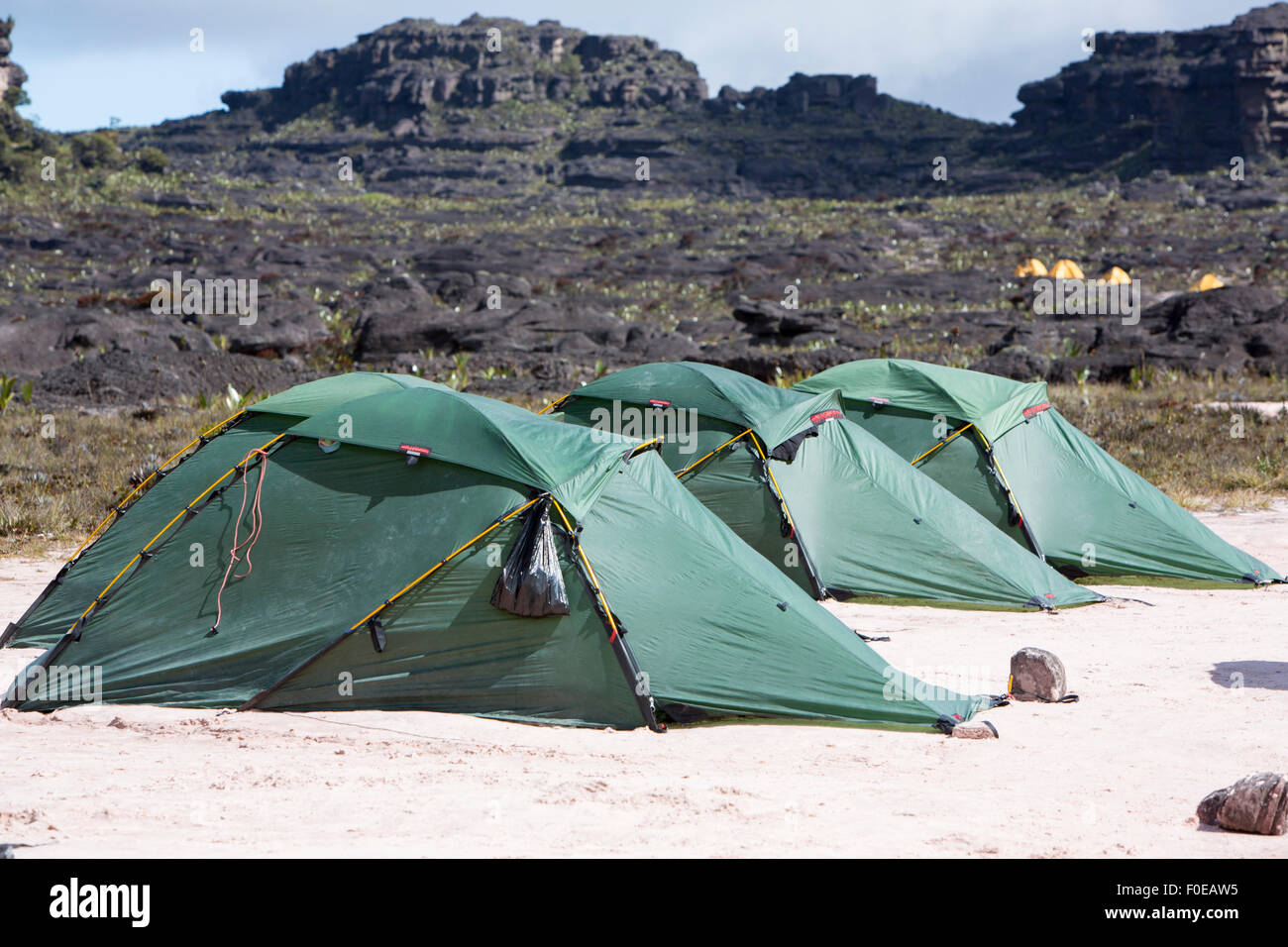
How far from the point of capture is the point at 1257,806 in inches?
176

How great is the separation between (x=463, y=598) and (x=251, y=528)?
1365 millimetres

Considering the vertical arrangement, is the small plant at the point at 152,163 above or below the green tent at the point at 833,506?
above

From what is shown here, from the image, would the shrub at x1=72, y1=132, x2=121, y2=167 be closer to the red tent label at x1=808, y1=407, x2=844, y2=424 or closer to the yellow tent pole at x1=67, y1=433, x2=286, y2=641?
the red tent label at x1=808, y1=407, x2=844, y2=424

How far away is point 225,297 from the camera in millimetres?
37406

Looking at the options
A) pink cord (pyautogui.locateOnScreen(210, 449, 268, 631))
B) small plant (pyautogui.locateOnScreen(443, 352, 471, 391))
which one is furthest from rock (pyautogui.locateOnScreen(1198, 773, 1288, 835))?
small plant (pyautogui.locateOnScreen(443, 352, 471, 391))

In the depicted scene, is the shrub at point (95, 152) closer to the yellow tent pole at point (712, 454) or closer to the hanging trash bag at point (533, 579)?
the yellow tent pole at point (712, 454)

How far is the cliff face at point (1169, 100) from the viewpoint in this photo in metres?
94.9

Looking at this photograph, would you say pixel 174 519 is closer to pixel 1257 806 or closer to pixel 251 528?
pixel 251 528

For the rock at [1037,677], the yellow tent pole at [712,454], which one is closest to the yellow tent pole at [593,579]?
the rock at [1037,677]

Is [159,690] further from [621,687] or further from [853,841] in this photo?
[853,841]

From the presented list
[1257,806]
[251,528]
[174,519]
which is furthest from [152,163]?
[1257,806]

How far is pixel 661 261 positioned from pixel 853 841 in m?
48.9

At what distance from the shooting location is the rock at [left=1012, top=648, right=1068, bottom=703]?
666 cm

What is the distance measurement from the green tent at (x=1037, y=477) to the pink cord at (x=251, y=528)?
16.8 feet
